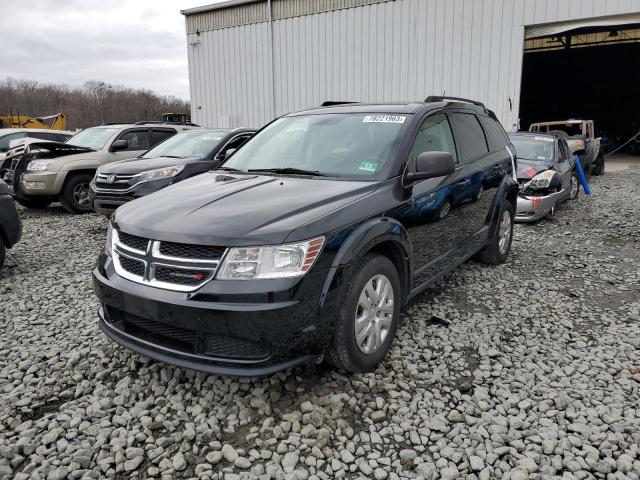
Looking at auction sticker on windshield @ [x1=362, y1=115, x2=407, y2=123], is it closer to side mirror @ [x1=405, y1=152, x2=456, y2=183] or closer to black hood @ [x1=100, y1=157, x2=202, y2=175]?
side mirror @ [x1=405, y1=152, x2=456, y2=183]

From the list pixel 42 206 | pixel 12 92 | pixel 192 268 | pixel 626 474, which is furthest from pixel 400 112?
pixel 12 92

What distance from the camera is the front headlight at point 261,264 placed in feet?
7.86

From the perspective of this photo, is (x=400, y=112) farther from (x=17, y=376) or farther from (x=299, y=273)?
(x=17, y=376)

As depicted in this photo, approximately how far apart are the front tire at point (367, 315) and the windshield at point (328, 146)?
0.71 m

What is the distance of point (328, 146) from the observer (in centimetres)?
360

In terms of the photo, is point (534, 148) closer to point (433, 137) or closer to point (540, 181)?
point (540, 181)

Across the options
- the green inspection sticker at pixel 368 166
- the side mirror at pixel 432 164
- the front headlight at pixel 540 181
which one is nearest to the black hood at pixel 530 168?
the front headlight at pixel 540 181

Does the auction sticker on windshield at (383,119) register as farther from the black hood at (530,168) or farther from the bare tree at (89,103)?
the bare tree at (89,103)

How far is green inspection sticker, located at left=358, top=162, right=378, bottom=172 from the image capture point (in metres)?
3.24

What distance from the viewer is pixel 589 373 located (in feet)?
10.1

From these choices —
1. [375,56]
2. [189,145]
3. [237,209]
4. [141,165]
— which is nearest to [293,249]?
[237,209]

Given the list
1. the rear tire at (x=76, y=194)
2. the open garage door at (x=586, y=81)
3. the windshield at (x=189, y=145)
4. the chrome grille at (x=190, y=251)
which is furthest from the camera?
the open garage door at (x=586, y=81)

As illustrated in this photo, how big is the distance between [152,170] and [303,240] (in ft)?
15.9

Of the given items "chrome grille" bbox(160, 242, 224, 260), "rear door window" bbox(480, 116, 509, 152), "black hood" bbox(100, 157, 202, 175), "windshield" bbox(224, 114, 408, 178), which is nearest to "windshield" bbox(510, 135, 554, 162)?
"rear door window" bbox(480, 116, 509, 152)
